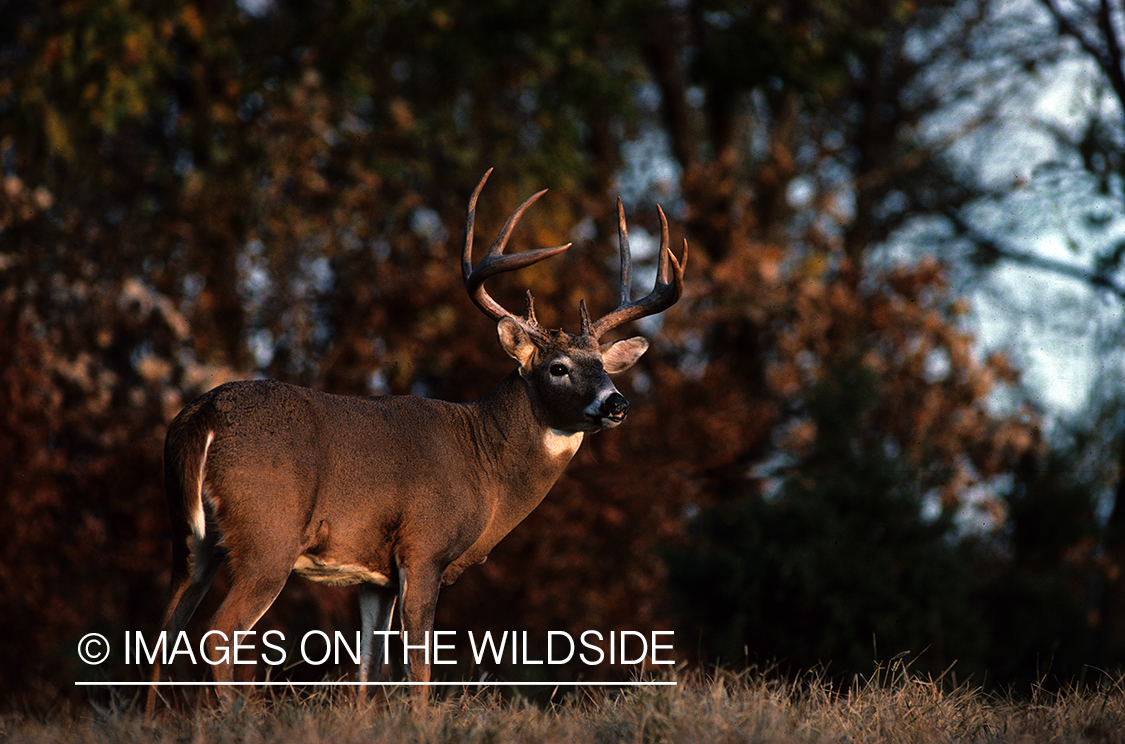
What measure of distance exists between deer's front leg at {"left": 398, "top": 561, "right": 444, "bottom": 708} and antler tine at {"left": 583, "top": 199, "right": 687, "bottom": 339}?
1468mm

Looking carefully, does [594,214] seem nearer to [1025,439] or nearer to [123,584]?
[1025,439]

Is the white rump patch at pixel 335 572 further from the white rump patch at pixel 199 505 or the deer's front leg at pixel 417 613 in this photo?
the white rump patch at pixel 199 505

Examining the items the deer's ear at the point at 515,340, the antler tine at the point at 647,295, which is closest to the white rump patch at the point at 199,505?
the deer's ear at the point at 515,340

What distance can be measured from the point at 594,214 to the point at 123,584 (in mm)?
6566

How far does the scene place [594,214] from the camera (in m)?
13.7

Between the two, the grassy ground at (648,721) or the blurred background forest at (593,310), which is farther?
the blurred background forest at (593,310)

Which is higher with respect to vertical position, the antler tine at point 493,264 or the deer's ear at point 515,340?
the antler tine at point 493,264

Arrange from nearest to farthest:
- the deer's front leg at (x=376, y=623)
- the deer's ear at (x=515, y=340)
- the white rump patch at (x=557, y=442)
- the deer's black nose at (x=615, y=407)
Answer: the deer's black nose at (x=615, y=407), the deer's front leg at (x=376, y=623), the deer's ear at (x=515, y=340), the white rump patch at (x=557, y=442)

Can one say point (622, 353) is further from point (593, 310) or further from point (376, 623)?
point (593, 310)

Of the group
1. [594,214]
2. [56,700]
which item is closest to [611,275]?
[594,214]

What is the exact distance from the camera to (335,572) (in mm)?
5312

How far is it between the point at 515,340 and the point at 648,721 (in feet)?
6.50

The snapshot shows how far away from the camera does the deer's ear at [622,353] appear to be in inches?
243

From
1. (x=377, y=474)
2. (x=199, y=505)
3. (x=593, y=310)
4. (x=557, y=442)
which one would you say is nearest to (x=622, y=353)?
(x=557, y=442)
